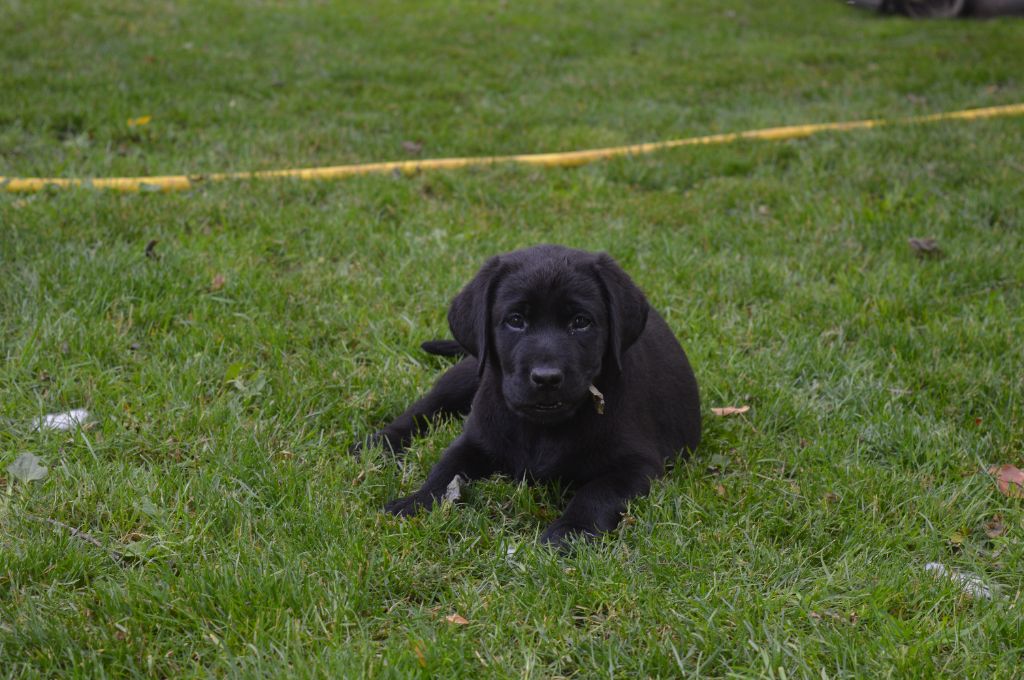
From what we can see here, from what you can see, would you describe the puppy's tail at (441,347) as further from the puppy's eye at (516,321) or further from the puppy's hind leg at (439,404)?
the puppy's eye at (516,321)

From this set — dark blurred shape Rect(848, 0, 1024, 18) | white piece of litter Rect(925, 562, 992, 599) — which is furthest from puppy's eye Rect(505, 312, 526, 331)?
dark blurred shape Rect(848, 0, 1024, 18)

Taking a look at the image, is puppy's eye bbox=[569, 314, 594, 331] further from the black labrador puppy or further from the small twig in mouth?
the small twig in mouth

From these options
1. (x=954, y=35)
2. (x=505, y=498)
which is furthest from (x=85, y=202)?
(x=954, y=35)

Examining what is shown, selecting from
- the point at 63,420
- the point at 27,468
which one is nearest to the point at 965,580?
the point at 27,468

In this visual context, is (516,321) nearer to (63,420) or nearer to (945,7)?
(63,420)

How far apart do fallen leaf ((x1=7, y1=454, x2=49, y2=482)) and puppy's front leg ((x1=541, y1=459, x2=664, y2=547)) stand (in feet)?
5.21

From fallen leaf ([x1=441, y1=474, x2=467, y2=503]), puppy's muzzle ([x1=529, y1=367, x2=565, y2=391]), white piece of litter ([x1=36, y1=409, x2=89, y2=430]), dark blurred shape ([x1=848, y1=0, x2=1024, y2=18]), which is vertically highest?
puppy's muzzle ([x1=529, y1=367, x2=565, y2=391])

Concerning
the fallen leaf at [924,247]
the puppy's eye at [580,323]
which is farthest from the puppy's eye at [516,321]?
the fallen leaf at [924,247]

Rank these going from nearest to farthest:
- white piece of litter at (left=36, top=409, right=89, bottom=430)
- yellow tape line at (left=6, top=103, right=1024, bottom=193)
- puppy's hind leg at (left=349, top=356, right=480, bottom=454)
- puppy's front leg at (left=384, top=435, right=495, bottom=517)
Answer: puppy's front leg at (left=384, top=435, right=495, bottom=517) < white piece of litter at (left=36, top=409, right=89, bottom=430) < puppy's hind leg at (left=349, top=356, right=480, bottom=454) < yellow tape line at (left=6, top=103, right=1024, bottom=193)

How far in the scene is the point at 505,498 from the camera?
130 inches

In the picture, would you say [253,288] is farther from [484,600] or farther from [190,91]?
[190,91]

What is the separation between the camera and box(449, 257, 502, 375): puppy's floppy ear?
3.29 metres

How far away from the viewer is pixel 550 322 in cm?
319

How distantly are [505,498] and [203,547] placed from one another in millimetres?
941
